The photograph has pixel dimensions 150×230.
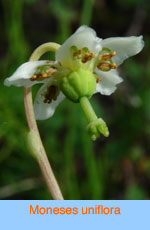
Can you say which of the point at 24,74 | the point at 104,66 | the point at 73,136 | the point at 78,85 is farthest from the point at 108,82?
the point at 73,136

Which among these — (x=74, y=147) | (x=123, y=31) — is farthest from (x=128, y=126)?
(x=123, y=31)

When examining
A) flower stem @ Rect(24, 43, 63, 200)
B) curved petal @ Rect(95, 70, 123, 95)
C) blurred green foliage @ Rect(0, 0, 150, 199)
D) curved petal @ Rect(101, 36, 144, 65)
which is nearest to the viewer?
flower stem @ Rect(24, 43, 63, 200)

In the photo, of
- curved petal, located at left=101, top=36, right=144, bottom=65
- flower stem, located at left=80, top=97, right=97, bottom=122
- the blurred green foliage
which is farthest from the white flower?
the blurred green foliage

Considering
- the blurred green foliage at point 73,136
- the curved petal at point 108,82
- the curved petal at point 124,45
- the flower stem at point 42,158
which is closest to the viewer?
the flower stem at point 42,158

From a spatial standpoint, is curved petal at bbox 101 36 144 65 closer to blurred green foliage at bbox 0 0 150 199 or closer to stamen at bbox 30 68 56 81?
stamen at bbox 30 68 56 81

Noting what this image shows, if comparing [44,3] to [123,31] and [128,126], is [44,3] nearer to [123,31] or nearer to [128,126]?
[123,31]

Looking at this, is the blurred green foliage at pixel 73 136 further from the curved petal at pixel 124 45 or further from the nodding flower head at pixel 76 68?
the curved petal at pixel 124 45

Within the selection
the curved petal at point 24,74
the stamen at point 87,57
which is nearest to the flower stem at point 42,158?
the curved petal at point 24,74
